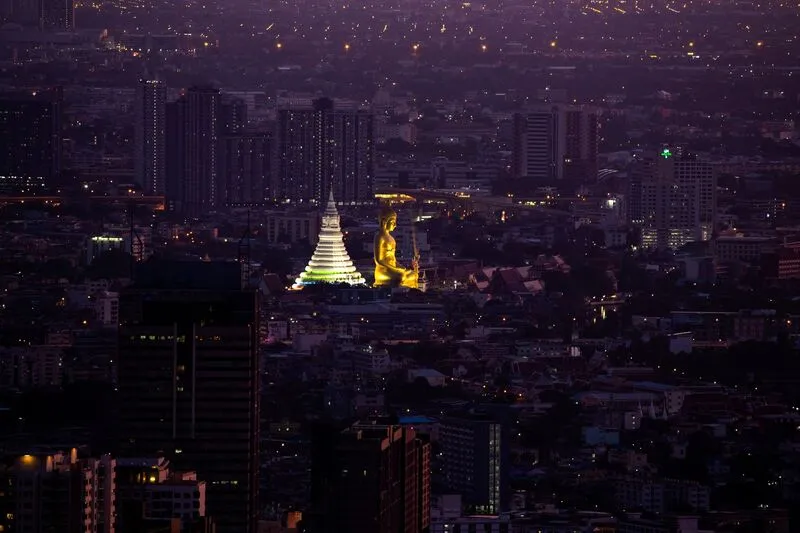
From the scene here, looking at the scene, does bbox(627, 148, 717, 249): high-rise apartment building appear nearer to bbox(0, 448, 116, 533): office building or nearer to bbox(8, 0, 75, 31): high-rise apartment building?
bbox(8, 0, 75, 31): high-rise apartment building

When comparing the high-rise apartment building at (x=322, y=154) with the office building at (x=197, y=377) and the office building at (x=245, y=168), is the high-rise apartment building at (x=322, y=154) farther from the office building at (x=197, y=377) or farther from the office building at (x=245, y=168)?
the office building at (x=197, y=377)

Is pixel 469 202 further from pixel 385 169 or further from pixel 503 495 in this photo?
pixel 503 495

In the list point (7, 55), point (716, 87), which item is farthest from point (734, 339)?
point (716, 87)

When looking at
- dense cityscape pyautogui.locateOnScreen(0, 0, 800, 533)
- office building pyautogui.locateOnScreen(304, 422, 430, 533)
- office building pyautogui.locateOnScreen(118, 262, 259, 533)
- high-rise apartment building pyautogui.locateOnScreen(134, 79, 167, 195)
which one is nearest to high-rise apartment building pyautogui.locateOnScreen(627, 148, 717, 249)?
dense cityscape pyautogui.locateOnScreen(0, 0, 800, 533)

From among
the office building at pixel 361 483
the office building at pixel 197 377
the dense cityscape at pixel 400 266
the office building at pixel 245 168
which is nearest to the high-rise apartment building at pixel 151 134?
the dense cityscape at pixel 400 266

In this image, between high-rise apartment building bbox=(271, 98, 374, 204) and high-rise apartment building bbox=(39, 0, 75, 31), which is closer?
high-rise apartment building bbox=(39, 0, 75, 31)

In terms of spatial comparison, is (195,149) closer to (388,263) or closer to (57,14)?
(57,14)

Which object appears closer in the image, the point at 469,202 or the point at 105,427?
the point at 105,427
